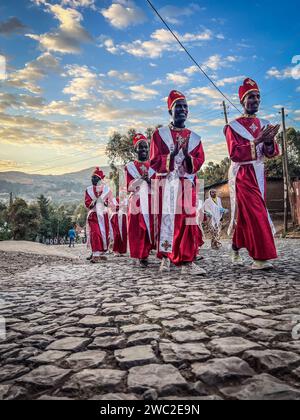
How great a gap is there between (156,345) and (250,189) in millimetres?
3888

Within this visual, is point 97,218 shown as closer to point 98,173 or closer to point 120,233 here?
point 98,173

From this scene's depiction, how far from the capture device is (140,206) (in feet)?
22.4

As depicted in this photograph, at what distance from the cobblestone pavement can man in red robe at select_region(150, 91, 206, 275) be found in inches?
60.9

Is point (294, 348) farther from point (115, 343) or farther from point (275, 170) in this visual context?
point (275, 170)

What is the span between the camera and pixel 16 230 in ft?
133

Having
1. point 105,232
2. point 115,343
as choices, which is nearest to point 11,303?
point 115,343

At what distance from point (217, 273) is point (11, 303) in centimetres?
281

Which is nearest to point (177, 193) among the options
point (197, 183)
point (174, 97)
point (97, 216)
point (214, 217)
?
point (197, 183)

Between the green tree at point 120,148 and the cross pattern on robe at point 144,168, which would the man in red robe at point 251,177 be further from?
the green tree at point 120,148

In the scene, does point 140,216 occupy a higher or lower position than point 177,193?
lower

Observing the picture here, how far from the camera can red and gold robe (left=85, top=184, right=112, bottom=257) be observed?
8602mm

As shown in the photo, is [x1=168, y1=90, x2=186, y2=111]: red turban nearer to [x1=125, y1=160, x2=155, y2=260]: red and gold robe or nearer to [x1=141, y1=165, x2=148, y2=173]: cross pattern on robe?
[x1=125, y1=160, x2=155, y2=260]: red and gold robe

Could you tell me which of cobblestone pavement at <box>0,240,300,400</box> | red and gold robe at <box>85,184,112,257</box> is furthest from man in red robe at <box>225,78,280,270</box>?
red and gold robe at <box>85,184,112,257</box>

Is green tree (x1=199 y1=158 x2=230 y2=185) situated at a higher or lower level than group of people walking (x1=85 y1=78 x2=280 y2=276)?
higher
